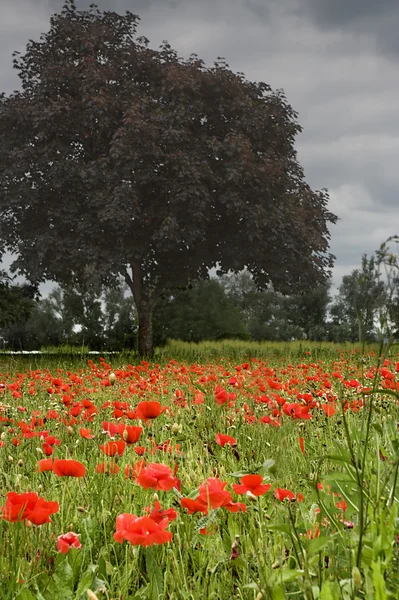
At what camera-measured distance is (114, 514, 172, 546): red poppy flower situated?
1.41 meters

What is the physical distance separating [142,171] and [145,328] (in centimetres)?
516

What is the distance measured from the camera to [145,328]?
1931 centimetres

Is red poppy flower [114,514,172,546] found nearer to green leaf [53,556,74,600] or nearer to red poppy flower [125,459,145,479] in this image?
green leaf [53,556,74,600]

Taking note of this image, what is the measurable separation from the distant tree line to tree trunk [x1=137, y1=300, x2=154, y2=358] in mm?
1120

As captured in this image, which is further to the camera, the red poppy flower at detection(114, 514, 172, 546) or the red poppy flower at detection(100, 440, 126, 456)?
the red poppy flower at detection(100, 440, 126, 456)

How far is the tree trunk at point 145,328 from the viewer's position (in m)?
19.0

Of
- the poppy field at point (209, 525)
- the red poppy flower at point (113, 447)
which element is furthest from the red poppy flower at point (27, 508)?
the red poppy flower at point (113, 447)

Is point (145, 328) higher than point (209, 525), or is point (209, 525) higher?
point (145, 328)

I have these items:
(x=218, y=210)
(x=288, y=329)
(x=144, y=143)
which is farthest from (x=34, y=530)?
(x=288, y=329)

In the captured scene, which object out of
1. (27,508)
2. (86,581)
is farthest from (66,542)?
(86,581)

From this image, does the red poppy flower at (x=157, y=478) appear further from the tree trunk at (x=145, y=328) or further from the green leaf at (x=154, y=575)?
the tree trunk at (x=145, y=328)

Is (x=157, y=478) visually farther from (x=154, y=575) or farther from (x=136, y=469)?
→ (x=136, y=469)

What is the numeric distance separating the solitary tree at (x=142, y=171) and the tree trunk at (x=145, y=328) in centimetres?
5

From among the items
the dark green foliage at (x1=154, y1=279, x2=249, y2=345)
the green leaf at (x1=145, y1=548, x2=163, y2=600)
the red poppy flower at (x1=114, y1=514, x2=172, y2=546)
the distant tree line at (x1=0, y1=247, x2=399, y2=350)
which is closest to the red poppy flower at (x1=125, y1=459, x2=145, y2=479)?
the green leaf at (x1=145, y1=548, x2=163, y2=600)
